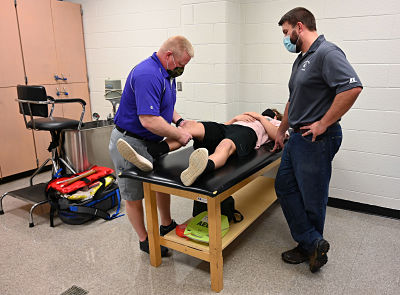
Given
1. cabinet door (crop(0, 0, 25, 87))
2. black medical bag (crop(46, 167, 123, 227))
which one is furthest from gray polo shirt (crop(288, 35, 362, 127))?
cabinet door (crop(0, 0, 25, 87))

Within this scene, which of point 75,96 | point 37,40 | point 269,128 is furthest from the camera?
point 75,96

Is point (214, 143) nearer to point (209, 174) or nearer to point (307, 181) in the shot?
point (209, 174)

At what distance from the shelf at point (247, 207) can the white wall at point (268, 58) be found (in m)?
0.74

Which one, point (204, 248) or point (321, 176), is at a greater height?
point (321, 176)

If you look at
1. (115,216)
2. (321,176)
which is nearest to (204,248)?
(321,176)

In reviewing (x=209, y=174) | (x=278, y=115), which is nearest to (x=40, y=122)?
(x=209, y=174)

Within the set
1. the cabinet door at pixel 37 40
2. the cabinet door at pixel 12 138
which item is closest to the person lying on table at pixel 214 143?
the cabinet door at pixel 12 138

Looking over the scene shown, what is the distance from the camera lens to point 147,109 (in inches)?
77.8

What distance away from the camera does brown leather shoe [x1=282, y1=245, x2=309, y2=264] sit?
2.31 meters

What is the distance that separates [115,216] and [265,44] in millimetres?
2245

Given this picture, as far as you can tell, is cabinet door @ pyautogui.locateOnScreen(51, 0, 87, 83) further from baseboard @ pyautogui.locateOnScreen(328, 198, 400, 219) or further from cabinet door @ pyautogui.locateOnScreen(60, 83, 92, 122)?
baseboard @ pyautogui.locateOnScreen(328, 198, 400, 219)

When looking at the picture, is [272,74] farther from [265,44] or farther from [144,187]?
[144,187]

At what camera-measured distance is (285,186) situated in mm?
2258

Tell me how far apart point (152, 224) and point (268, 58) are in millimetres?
2089
